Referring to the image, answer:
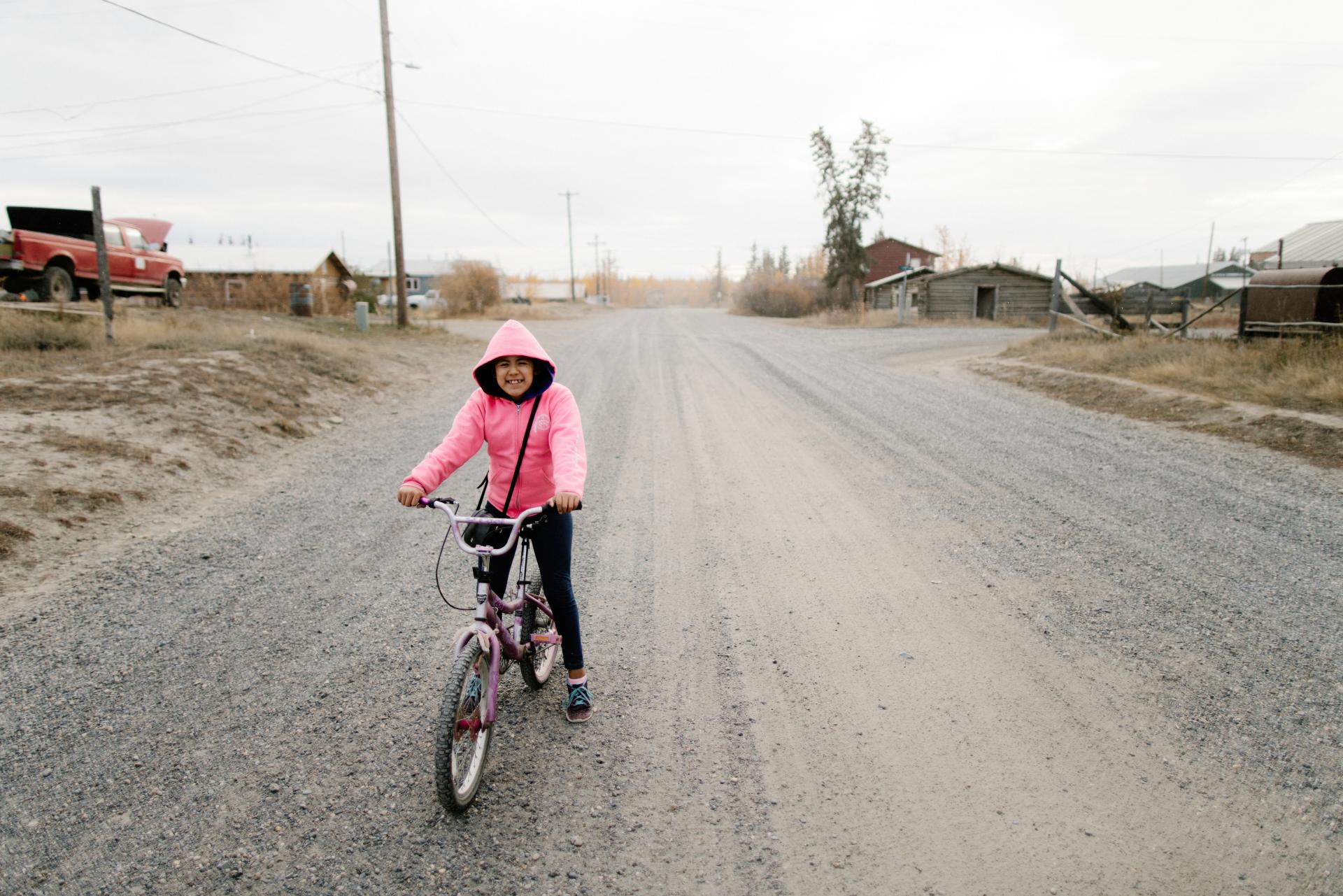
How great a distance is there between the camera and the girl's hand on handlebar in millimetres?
2881

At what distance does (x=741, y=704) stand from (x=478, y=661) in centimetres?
122

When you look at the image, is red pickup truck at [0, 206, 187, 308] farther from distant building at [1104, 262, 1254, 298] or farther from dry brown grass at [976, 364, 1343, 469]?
distant building at [1104, 262, 1254, 298]

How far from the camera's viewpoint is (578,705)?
3289 mm

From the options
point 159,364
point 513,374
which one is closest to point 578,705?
point 513,374

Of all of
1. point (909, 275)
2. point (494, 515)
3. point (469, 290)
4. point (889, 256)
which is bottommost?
point (494, 515)

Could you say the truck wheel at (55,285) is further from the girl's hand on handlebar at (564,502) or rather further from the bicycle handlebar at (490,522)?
the girl's hand on handlebar at (564,502)

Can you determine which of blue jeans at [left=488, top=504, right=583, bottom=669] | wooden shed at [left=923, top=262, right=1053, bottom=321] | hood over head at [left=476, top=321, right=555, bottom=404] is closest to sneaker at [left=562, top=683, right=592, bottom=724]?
blue jeans at [left=488, top=504, right=583, bottom=669]

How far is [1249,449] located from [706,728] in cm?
759

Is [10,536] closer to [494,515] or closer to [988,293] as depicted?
[494,515]

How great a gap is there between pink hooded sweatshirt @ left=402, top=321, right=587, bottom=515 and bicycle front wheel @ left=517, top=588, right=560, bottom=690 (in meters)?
0.49

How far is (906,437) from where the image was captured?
8945mm

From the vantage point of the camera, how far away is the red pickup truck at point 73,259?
13.9 meters

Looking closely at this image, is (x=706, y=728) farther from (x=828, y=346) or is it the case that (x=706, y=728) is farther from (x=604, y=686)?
(x=828, y=346)

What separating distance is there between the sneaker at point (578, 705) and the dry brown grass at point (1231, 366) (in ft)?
31.0
